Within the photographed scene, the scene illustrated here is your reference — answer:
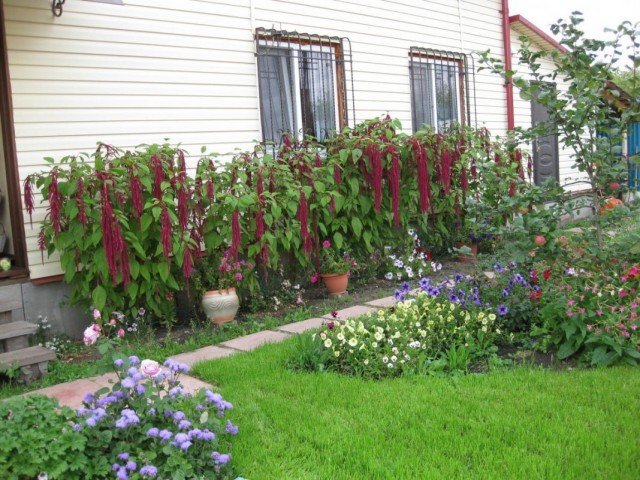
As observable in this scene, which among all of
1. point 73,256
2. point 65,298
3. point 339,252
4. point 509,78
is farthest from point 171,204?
point 509,78

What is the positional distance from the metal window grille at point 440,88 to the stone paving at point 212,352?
3.76m

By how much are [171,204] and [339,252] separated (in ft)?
6.83

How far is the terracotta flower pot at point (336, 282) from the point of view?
625 cm

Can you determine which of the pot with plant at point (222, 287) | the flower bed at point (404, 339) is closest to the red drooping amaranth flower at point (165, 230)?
the pot with plant at point (222, 287)

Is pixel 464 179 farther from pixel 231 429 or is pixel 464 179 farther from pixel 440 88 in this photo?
pixel 231 429

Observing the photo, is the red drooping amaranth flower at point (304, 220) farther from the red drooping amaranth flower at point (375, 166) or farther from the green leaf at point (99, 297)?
the green leaf at point (99, 297)

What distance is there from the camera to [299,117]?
708cm

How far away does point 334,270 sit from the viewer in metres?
6.21

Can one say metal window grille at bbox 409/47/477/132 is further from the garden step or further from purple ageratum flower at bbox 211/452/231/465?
purple ageratum flower at bbox 211/452/231/465

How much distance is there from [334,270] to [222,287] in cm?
126

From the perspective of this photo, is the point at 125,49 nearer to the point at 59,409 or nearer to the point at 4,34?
the point at 4,34

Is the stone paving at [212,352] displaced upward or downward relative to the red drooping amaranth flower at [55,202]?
downward

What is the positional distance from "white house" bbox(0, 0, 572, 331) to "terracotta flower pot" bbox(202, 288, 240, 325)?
1.09 meters

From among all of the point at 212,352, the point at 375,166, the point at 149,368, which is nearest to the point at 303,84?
the point at 375,166
